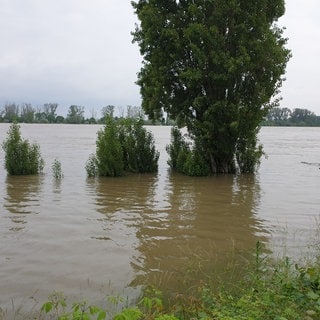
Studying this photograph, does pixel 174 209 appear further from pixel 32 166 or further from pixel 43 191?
pixel 32 166

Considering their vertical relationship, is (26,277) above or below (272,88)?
below

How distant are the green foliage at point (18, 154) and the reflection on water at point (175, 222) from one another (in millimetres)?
3692

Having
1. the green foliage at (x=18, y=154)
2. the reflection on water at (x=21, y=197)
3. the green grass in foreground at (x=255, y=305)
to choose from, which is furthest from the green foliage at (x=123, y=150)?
the green grass in foreground at (x=255, y=305)

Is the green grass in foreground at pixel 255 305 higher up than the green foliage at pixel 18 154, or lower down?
lower down

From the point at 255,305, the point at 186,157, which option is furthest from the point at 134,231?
the point at 186,157

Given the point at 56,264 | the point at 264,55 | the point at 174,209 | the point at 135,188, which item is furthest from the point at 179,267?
the point at 264,55

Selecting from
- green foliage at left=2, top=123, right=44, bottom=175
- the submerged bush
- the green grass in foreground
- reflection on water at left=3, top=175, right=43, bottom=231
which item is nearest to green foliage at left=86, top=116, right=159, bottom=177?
the submerged bush

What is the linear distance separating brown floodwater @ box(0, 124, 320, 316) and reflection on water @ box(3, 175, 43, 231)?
3cm

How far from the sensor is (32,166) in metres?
20.2

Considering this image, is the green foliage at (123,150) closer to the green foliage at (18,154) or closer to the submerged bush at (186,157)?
the submerged bush at (186,157)

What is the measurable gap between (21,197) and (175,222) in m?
6.24

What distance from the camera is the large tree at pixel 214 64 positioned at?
59.6 feet

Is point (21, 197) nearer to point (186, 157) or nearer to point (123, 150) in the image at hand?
point (123, 150)

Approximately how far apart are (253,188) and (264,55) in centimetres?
613
